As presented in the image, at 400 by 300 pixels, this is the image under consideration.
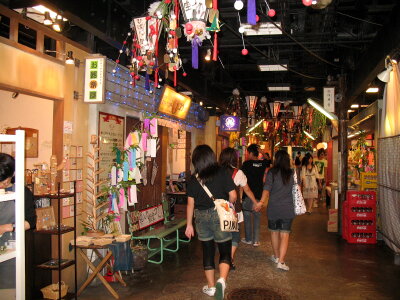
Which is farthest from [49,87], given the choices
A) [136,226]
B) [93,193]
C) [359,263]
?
[359,263]

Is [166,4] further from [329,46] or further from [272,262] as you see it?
[329,46]

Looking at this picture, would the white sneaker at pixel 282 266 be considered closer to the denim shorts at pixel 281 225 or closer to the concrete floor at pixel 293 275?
the concrete floor at pixel 293 275

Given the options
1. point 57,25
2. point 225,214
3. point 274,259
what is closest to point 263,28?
point 57,25

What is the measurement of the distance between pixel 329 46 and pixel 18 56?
7813 millimetres

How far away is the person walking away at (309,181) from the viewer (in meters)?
13.2

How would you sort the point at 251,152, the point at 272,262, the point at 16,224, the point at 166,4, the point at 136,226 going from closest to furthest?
the point at 16,224 < the point at 166,4 < the point at 272,262 < the point at 136,226 < the point at 251,152

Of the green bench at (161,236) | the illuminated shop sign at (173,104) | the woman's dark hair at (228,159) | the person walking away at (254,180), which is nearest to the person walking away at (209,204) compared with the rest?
the woman's dark hair at (228,159)

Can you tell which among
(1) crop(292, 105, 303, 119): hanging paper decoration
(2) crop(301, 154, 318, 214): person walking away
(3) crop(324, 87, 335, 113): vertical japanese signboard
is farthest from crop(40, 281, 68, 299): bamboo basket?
(1) crop(292, 105, 303, 119): hanging paper decoration

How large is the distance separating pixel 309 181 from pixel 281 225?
7.29 meters

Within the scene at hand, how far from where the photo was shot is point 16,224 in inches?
122

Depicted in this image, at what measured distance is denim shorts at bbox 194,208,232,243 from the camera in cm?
509

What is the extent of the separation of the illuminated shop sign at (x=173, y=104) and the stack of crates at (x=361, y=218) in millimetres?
4878

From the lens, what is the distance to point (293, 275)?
625 centimetres

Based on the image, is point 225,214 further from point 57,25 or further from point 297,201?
point 57,25
